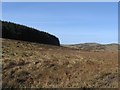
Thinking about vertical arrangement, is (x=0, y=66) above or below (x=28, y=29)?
below

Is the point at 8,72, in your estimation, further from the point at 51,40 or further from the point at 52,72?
the point at 51,40

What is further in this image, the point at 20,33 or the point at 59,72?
the point at 20,33

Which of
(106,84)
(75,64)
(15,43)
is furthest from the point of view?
(15,43)

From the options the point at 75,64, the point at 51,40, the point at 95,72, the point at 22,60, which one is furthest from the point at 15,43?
the point at 51,40

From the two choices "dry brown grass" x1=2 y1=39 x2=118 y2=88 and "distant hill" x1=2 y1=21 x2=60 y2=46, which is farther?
"distant hill" x1=2 y1=21 x2=60 y2=46

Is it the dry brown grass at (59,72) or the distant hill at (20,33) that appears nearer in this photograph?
the dry brown grass at (59,72)

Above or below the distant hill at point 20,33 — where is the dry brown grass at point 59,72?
below

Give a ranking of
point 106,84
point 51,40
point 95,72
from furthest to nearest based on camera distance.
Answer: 1. point 51,40
2. point 95,72
3. point 106,84

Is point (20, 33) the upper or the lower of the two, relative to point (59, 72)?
upper

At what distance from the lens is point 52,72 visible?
787 inches

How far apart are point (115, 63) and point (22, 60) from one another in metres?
5.72

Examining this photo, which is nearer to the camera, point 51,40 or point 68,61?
point 68,61

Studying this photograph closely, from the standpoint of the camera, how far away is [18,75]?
65.7ft

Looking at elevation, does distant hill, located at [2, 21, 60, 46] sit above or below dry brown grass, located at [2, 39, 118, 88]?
above
